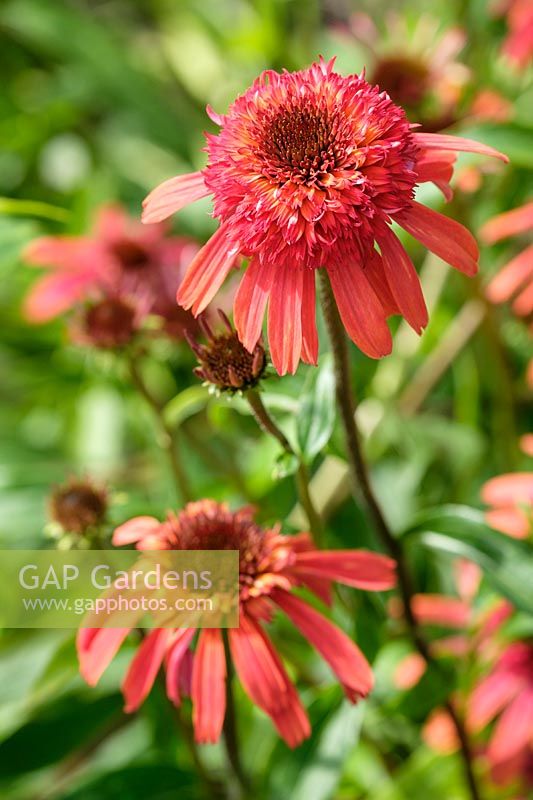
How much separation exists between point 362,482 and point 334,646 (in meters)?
0.09

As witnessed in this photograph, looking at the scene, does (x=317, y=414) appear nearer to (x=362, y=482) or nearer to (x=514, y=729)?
(x=362, y=482)

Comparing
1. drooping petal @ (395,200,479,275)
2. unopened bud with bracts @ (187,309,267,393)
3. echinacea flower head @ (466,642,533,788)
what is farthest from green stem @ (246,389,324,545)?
echinacea flower head @ (466,642,533,788)

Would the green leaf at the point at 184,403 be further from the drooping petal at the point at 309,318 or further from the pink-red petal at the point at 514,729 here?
the pink-red petal at the point at 514,729

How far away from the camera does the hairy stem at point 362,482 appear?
1.47 ft

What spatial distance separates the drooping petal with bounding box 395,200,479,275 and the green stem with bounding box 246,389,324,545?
0.12 meters

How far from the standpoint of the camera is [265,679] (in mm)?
471

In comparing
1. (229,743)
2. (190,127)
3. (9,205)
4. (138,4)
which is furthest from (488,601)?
(138,4)

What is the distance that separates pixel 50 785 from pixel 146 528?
1.31 feet

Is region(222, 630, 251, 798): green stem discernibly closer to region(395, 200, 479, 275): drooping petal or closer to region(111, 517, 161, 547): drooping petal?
region(111, 517, 161, 547): drooping petal

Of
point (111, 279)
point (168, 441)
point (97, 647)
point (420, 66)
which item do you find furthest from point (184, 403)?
point (420, 66)

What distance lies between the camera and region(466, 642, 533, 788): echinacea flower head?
2.19ft

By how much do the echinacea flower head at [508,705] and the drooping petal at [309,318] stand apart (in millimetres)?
364

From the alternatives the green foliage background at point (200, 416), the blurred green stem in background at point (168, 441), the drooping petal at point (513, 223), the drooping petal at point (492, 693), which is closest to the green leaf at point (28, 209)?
the green foliage background at point (200, 416)

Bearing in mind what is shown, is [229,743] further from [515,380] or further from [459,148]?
[515,380]
